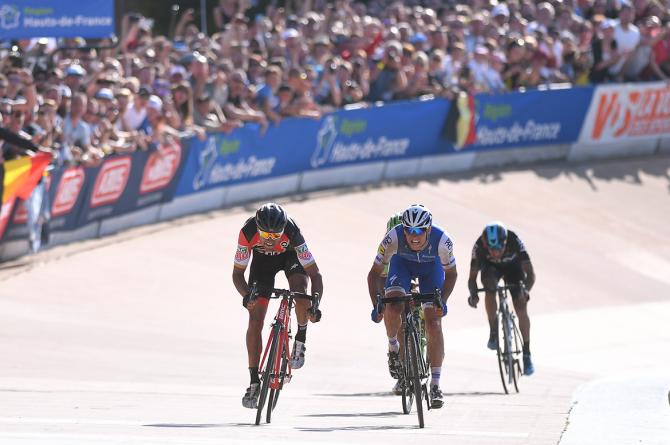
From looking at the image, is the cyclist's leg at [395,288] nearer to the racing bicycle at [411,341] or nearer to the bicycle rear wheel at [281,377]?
the racing bicycle at [411,341]

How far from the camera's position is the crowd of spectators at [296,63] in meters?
14.9

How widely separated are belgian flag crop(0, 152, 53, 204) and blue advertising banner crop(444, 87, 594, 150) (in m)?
8.52

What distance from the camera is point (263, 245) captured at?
361 inches

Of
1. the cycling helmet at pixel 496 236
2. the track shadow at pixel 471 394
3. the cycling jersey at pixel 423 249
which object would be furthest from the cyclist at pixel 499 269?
the cycling jersey at pixel 423 249

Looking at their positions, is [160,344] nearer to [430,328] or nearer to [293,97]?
[430,328]

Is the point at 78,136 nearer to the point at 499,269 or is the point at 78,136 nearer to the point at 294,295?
the point at 499,269

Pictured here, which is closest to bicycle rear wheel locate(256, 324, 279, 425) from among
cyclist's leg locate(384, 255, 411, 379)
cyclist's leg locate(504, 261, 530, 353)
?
cyclist's leg locate(384, 255, 411, 379)

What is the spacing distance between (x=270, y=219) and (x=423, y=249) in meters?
1.50

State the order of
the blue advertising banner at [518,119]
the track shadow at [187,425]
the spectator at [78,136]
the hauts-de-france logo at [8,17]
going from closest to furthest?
the track shadow at [187,425] → the hauts-de-france logo at [8,17] → the spectator at [78,136] → the blue advertising banner at [518,119]

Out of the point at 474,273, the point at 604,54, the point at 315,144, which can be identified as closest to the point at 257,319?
the point at 474,273

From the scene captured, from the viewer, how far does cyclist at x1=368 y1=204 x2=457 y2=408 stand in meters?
9.64

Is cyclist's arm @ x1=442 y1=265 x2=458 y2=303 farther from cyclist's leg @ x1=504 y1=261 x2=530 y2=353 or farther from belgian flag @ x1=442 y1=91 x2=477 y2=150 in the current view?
belgian flag @ x1=442 y1=91 x2=477 y2=150

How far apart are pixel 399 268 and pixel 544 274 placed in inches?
328

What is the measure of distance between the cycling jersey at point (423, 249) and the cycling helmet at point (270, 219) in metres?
1.24
